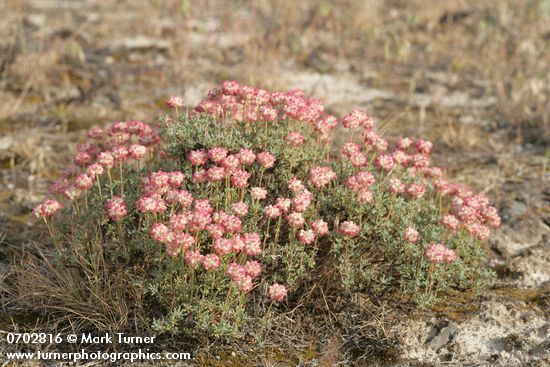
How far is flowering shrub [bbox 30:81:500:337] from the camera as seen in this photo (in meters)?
3.37

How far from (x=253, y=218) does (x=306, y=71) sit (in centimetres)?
474

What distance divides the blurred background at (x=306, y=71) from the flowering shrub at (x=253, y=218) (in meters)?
1.08

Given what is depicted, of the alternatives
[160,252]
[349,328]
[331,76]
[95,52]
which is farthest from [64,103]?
[349,328]

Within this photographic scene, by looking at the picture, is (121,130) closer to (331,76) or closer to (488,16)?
(331,76)

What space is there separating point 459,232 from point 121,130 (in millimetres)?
2333

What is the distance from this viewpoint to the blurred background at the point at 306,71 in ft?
19.3

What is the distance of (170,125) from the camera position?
13.2ft

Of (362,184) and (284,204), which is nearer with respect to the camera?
(284,204)

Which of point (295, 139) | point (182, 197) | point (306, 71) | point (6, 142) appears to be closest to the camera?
point (182, 197)

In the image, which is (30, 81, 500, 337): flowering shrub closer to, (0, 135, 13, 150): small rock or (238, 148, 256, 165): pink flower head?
(238, 148, 256, 165): pink flower head

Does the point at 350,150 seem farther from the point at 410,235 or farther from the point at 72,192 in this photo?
the point at 72,192

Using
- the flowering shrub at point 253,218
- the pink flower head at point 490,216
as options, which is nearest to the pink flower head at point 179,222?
the flowering shrub at point 253,218

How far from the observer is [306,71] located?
8047 millimetres

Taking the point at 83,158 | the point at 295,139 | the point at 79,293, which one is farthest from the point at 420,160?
the point at 79,293
